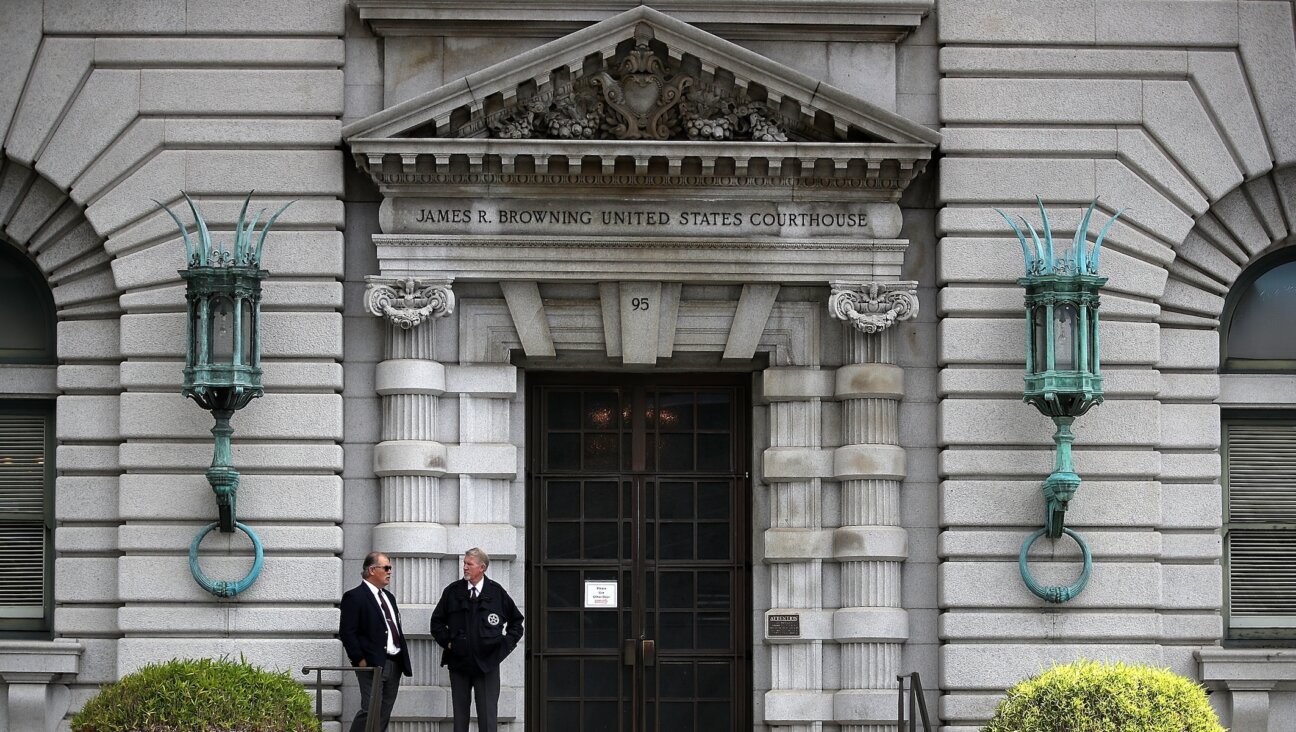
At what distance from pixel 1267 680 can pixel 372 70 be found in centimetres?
1055

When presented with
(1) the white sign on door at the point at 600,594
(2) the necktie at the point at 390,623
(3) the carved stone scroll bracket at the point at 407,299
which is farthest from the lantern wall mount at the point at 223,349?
(1) the white sign on door at the point at 600,594

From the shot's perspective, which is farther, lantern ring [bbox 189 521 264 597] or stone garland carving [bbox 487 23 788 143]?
stone garland carving [bbox 487 23 788 143]

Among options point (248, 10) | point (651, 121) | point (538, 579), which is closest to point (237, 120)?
point (248, 10)

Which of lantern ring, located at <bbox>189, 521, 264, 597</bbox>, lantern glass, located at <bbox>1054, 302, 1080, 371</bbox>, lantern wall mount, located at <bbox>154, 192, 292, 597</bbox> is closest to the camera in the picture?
lantern wall mount, located at <bbox>154, 192, 292, 597</bbox>

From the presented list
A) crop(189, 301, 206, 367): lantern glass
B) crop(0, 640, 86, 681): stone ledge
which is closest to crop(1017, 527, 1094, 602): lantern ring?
crop(189, 301, 206, 367): lantern glass

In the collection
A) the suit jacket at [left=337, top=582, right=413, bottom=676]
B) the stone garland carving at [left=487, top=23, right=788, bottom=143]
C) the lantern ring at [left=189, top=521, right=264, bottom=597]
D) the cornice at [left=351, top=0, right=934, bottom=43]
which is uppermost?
the cornice at [left=351, top=0, right=934, bottom=43]

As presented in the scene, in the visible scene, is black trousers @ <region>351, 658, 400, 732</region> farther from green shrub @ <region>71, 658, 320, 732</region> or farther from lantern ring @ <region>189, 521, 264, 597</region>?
lantern ring @ <region>189, 521, 264, 597</region>

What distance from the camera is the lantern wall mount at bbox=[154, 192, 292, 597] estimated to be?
54.2 feet

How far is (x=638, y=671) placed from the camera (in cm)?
1789

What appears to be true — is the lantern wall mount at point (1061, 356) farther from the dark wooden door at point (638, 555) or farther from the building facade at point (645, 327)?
the dark wooden door at point (638, 555)

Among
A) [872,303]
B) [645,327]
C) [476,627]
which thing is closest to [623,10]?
[645,327]

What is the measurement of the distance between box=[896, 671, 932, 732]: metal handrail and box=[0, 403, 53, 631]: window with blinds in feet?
27.4

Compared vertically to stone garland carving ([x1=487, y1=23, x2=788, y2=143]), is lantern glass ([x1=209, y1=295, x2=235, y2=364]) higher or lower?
lower

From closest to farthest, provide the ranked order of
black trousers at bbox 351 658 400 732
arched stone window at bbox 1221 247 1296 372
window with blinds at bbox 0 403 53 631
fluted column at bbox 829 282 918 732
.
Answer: black trousers at bbox 351 658 400 732 < fluted column at bbox 829 282 918 732 < window with blinds at bbox 0 403 53 631 < arched stone window at bbox 1221 247 1296 372
